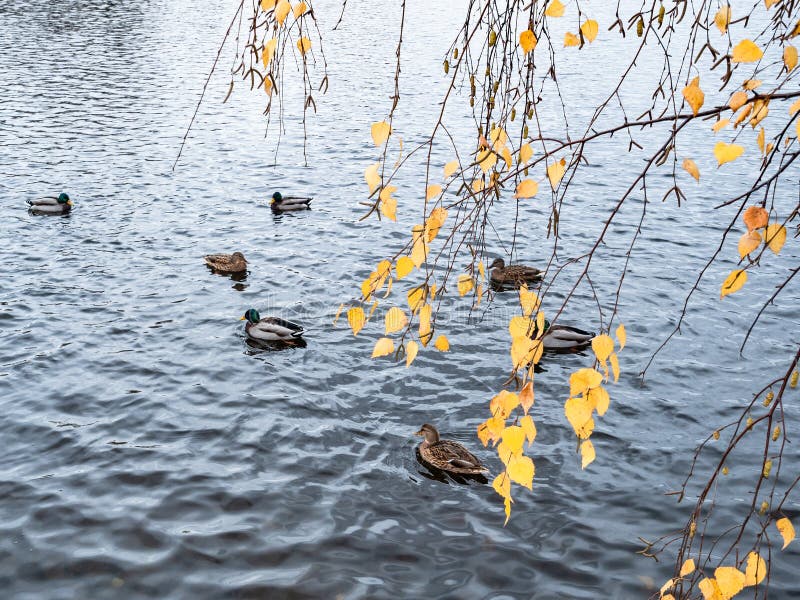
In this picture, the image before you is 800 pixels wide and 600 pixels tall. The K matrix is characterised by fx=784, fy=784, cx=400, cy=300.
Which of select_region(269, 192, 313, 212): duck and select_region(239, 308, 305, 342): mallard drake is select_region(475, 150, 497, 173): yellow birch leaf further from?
select_region(269, 192, 313, 212): duck

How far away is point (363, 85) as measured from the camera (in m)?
31.6

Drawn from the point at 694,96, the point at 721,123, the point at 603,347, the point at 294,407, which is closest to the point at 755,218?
the point at 721,123

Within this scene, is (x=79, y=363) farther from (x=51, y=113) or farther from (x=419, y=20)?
(x=419, y=20)

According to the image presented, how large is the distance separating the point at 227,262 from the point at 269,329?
10.6ft

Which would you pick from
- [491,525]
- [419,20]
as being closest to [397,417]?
[491,525]

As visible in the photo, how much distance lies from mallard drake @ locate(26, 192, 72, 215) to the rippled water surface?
10.3 inches

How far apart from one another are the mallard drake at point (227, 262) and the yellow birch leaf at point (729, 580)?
488 inches

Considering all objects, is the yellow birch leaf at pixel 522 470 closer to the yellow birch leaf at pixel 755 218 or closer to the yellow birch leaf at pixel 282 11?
the yellow birch leaf at pixel 755 218

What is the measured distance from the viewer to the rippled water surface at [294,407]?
24.7 ft

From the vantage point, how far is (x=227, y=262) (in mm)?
14320

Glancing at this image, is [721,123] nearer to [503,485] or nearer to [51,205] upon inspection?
[503,485]

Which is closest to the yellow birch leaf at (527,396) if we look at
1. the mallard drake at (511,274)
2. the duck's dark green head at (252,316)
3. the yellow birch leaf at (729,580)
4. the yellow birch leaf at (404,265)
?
the yellow birch leaf at (404,265)

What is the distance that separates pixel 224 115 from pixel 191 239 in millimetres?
13036

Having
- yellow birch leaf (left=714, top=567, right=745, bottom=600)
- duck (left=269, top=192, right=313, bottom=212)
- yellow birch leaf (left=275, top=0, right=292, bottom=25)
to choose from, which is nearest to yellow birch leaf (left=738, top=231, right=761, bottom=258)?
yellow birch leaf (left=714, top=567, right=745, bottom=600)
